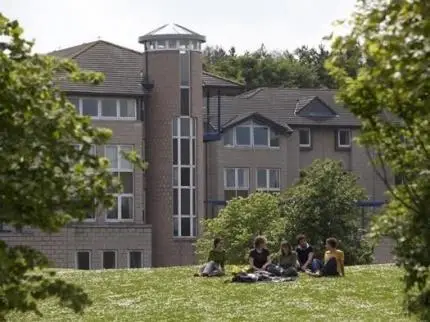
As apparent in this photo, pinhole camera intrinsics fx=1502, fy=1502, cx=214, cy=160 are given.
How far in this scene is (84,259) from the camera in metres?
74.4

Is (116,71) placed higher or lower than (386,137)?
higher

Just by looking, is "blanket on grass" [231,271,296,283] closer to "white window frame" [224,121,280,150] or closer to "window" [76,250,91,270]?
"window" [76,250,91,270]

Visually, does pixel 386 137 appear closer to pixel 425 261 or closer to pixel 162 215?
pixel 425 261

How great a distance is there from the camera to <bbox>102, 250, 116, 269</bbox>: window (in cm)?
7456

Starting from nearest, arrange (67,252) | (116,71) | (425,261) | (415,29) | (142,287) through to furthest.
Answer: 1. (415,29)
2. (425,261)
3. (142,287)
4. (67,252)
5. (116,71)

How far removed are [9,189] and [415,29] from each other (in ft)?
11.3

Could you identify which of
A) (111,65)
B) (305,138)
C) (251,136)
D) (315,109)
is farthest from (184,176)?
(315,109)

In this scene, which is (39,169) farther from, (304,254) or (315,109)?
(315,109)

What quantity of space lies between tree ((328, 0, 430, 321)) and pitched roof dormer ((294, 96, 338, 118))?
260 feet

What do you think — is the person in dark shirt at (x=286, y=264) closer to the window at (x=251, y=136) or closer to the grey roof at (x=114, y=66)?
the grey roof at (x=114, y=66)

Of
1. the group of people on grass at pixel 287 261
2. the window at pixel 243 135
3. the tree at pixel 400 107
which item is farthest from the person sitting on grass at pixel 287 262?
the window at pixel 243 135

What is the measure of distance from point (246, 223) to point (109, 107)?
15743 mm

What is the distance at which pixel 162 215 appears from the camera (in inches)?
3012

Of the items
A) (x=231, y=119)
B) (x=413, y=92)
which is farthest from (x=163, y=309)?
(x=231, y=119)
